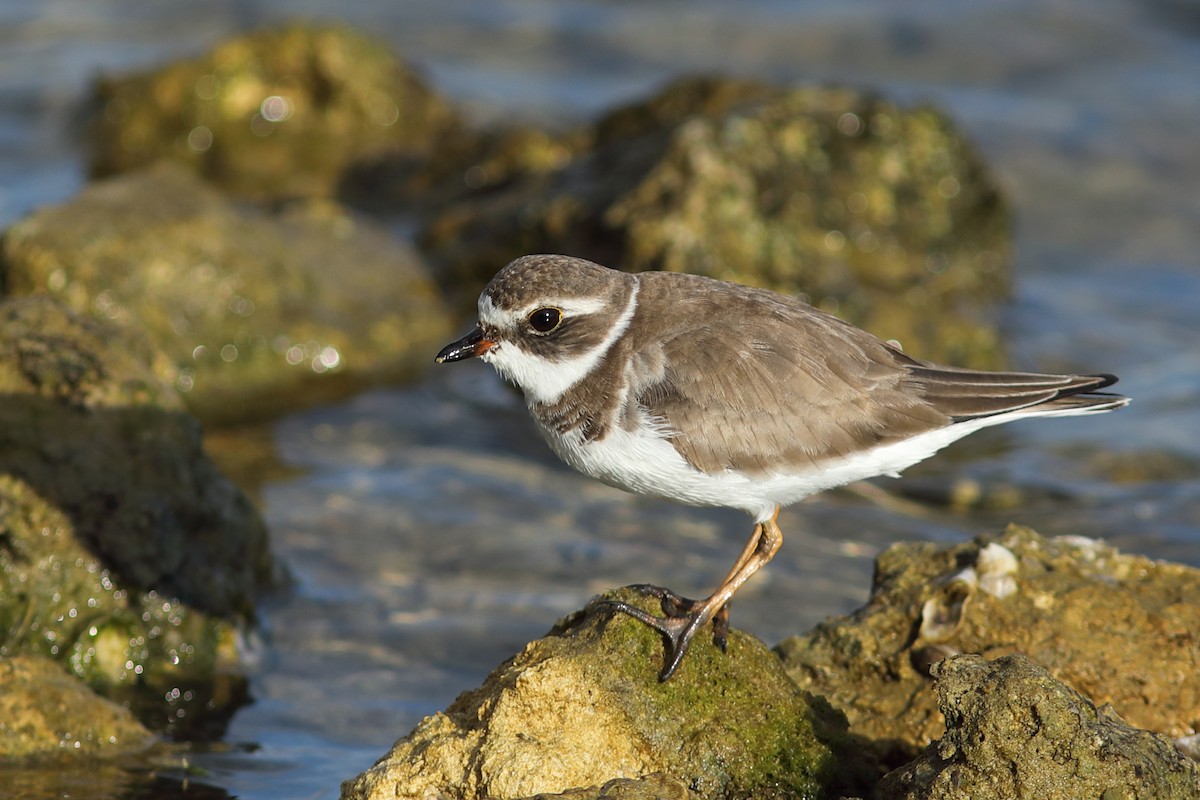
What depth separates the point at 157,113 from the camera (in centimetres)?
1557

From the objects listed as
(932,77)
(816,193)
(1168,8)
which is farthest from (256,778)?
(1168,8)

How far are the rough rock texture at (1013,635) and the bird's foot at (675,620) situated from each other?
682mm

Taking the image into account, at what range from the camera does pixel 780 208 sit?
39.7 feet

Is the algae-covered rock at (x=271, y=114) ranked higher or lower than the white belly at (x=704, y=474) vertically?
higher

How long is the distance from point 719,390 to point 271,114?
1097cm

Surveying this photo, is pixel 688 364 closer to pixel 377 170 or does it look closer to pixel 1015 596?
pixel 1015 596

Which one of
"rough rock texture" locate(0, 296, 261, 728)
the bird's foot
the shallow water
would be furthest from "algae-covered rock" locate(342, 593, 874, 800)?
"rough rock texture" locate(0, 296, 261, 728)

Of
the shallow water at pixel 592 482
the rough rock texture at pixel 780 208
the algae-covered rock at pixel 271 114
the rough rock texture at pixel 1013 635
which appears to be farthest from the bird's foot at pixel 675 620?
the algae-covered rock at pixel 271 114

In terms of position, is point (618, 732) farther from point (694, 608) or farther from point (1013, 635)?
point (1013, 635)

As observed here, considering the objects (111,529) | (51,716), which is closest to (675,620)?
(51,716)

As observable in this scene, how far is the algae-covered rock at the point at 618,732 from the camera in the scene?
4.91m

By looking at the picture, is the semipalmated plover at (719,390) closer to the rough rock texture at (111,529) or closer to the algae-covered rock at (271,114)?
the rough rock texture at (111,529)

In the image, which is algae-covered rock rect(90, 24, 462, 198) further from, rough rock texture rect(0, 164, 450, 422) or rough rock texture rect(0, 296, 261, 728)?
rough rock texture rect(0, 296, 261, 728)

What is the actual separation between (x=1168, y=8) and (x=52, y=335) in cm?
1678
